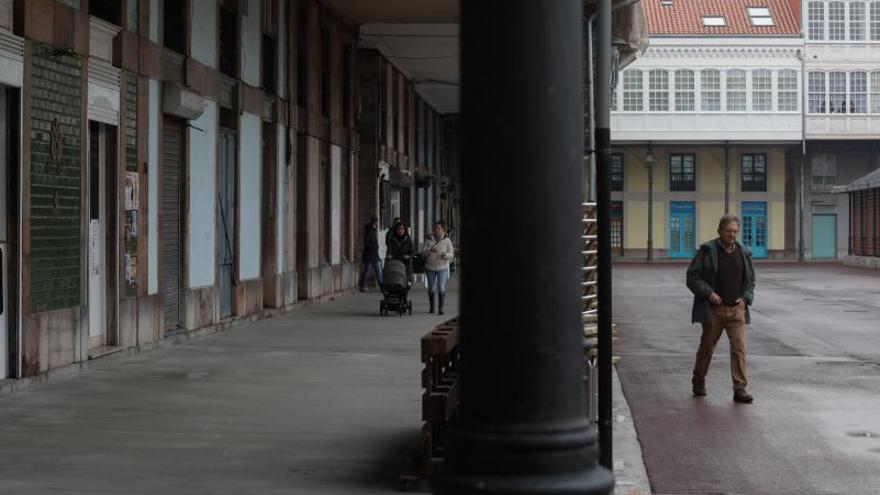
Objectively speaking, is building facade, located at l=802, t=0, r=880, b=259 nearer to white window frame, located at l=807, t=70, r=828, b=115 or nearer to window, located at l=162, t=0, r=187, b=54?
white window frame, located at l=807, t=70, r=828, b=115

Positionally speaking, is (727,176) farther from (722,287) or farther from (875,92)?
(722,287)

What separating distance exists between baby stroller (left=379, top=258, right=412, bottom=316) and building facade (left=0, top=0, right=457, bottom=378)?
1850 millimetres

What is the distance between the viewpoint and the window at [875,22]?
61125mm

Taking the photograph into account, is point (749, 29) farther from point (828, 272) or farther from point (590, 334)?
point (590, 334)

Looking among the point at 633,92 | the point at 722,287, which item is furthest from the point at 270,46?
the point at 633,92

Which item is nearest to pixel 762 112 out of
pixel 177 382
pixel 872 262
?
pixel 872 262

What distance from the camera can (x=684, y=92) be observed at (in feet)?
199

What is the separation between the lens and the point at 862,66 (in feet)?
201

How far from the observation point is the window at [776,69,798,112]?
197ft

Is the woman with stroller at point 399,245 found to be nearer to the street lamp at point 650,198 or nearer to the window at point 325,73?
the window at point 325,73

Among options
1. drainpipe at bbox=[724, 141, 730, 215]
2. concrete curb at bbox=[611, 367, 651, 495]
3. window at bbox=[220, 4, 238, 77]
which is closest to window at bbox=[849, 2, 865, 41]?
drainpipe at bbox=[724, 141, 730, 215]

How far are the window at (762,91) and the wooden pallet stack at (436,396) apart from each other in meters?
54.3

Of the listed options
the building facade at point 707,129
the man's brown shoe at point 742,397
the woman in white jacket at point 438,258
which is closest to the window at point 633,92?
the building facade at point 707,129

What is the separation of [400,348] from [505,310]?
44.9 feet
